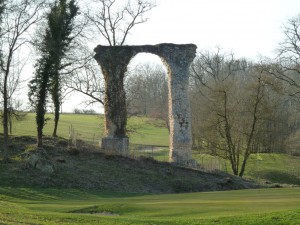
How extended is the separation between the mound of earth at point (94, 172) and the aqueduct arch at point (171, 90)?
2205mm

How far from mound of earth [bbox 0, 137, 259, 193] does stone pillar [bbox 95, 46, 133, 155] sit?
214 cm

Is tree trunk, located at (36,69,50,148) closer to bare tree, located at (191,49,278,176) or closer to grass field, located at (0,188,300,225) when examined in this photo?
grass field, located at (0,188,300,225)

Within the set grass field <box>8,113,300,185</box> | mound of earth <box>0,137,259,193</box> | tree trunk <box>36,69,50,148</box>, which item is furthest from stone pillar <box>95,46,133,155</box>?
tree trunk <box>36,69,50,148</box>

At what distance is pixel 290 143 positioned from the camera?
48.9 metres

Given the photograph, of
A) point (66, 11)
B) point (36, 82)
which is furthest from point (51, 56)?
point (66, 11)

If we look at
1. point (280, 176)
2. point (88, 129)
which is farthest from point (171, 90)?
point (88, 129)

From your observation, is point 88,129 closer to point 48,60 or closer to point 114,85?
point 114,85

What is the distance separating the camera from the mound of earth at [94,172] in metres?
26.0

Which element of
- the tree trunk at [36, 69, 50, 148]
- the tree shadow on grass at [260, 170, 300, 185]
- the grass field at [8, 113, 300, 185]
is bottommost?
the tree shadow on grass at [260, 170, 300, 185]

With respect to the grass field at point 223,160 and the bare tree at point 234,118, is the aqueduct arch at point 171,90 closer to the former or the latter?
the grass field at point 223,160

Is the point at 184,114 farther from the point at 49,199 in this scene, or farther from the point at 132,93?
the point at 49,199

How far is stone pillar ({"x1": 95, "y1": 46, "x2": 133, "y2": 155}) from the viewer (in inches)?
1309

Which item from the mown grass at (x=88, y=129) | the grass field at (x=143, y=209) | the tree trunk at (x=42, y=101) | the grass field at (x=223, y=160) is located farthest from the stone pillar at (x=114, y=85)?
the mown grass at (x=88, y=129)

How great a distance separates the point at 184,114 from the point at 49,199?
14119mm
